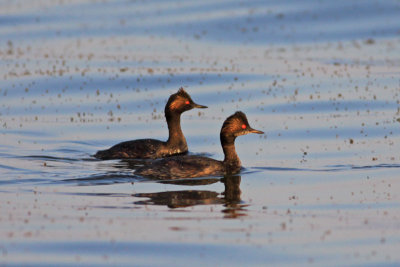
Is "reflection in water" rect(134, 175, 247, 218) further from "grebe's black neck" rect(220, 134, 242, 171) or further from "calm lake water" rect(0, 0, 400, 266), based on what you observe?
"grebe's black neck" rect(220, 134, 242, 171)

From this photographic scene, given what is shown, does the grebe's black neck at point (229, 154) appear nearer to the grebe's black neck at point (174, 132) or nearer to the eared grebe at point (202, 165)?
the eared grebe at point (202, 165)

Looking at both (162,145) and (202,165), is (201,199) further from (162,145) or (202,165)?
(162,145)

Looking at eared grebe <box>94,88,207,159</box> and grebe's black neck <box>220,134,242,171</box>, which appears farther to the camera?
eared grebe <box>94,88,207,159</box>

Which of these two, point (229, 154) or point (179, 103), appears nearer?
point (229, 154)

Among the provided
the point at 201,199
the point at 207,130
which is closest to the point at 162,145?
the point at 207,130

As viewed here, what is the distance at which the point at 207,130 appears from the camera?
29.0 metres

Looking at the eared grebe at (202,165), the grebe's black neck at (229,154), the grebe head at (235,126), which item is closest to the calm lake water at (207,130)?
Answer: the eared grebe at (202,165)

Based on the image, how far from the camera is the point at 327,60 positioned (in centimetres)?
4400

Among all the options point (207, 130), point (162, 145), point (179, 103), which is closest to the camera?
point (162, 145)

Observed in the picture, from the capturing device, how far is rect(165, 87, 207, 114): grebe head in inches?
992

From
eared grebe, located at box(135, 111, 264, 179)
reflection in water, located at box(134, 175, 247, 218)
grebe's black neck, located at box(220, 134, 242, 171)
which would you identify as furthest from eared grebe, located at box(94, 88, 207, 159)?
reflection in water, located at box(134, 175, 247, 218)

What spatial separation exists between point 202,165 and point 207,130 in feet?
28.0

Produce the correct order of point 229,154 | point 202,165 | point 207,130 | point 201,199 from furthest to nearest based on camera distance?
1. point 207,130
2. point 229,154
3. point 202,165
4. point 201,199

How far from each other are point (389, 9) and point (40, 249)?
48562 mm
